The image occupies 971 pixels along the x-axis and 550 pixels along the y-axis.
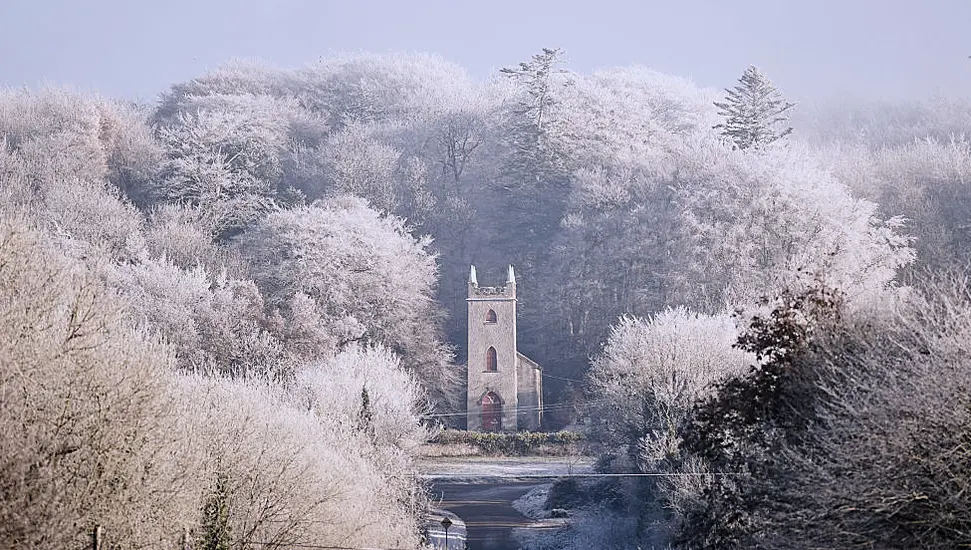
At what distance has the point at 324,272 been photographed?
58.2 metres

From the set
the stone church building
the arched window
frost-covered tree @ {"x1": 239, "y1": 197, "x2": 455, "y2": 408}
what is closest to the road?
the stone church building

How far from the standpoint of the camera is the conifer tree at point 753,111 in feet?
225

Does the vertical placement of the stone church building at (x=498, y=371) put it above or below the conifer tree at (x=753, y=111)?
below

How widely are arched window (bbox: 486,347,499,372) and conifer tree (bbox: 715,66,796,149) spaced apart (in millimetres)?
18244

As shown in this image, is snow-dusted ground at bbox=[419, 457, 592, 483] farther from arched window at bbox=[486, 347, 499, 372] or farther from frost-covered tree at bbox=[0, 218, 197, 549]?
frost-covered tree at bbox=[0, 218, 197, 549]

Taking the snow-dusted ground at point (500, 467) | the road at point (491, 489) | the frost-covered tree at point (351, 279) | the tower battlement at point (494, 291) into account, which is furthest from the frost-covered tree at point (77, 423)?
the tower battlement at point (494, 291)

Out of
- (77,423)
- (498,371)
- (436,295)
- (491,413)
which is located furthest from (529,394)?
(77,423)

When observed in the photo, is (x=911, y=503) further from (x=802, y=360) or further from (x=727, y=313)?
(x=727, y=313)

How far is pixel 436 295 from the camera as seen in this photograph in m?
68.7

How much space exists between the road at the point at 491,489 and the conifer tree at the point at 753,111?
80.4 ft

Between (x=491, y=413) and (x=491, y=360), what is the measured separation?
271cm

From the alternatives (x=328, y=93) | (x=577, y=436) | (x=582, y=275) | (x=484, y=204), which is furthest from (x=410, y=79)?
(x=577, y=436)

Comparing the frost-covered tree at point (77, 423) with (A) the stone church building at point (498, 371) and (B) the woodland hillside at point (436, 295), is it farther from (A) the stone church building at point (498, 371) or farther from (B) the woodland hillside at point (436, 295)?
(A) the stone church building at point (498, 371)

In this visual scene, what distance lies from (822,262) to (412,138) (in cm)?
3535
